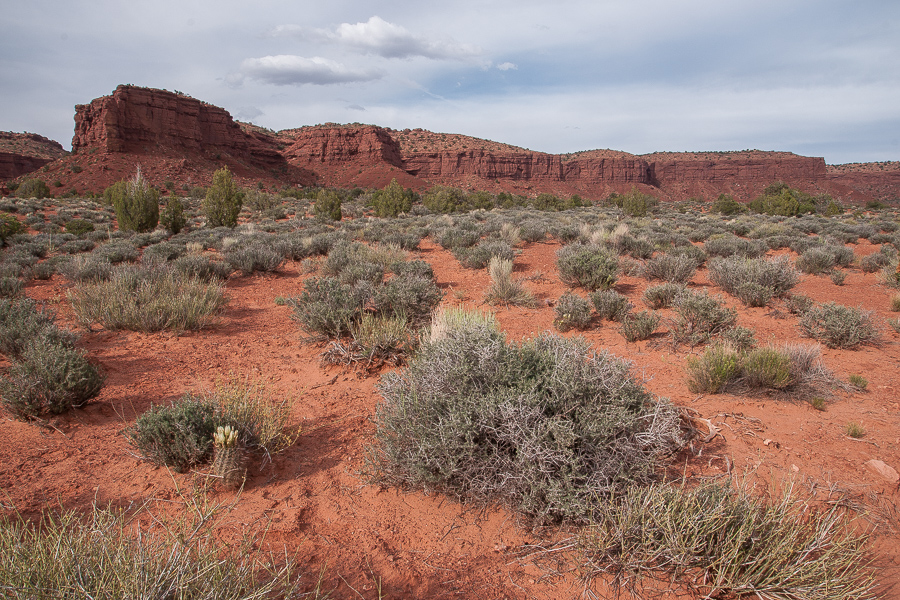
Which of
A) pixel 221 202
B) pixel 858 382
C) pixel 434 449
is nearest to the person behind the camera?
pixel 434 449

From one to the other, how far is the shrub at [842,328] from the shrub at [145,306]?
8.80 metres

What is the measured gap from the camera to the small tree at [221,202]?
19641mm

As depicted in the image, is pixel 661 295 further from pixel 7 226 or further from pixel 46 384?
pixel 7 226

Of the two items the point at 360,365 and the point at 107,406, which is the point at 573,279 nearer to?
the point at 360,365

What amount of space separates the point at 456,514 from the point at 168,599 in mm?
1673

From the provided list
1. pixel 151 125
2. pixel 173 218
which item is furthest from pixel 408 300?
pixel 151 125

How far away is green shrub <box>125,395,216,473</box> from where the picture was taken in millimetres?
3146

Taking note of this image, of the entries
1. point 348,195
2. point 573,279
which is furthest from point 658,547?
point 348,195

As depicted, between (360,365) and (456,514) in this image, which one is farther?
(360,365)

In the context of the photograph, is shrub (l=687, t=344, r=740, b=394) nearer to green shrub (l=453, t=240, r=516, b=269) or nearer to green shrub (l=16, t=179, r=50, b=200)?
green shrub (l=453, t=240, r=516, b=269)

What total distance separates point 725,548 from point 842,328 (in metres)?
5.49

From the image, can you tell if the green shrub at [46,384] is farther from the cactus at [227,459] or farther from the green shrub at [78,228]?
the green shrub at [78,228]

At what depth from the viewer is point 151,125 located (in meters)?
49.2

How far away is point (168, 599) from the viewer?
1603 mm
